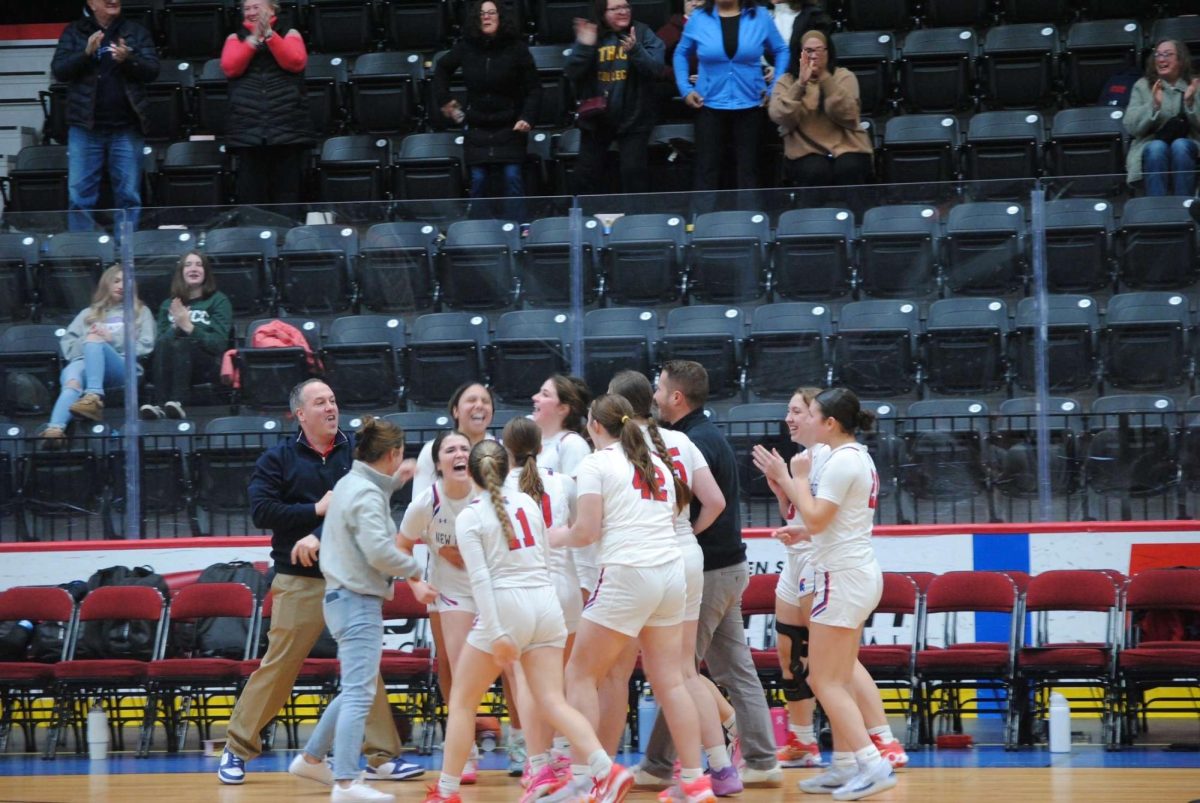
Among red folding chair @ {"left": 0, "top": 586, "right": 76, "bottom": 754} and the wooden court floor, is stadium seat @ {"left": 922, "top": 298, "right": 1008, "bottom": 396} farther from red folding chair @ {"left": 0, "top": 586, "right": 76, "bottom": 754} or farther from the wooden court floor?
red folding chair @ {"left": 0, "top": 586, "right": 76, "bottom": 754}

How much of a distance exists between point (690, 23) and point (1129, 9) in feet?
14.5

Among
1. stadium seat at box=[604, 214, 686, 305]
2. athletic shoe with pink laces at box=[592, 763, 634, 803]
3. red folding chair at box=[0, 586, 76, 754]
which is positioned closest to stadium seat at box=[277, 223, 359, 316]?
stadium seat at box=[604, 214, 686, 305]

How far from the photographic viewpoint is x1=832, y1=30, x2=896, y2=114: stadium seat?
14.2m

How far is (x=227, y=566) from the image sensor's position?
35.1 feet

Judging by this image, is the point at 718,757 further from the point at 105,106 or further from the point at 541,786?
the point at 105,106

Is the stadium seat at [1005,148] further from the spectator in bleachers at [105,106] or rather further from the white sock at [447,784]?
the white sock at [447,784]

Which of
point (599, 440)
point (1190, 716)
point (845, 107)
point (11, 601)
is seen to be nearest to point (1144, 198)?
point (845, 107)

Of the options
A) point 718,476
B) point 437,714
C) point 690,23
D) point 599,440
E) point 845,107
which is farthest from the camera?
point 690,23

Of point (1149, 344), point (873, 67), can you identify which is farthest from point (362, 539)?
point (873, 67)

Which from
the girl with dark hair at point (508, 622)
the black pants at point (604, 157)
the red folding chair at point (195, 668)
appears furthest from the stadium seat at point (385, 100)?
the girl with dark hair at point (508, 622)

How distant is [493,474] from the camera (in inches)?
271

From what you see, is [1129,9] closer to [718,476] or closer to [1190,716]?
[1190,716]

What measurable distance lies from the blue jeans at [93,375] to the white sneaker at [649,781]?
505 centimetres

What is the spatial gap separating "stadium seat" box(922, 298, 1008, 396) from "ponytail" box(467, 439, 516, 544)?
4.45 m
